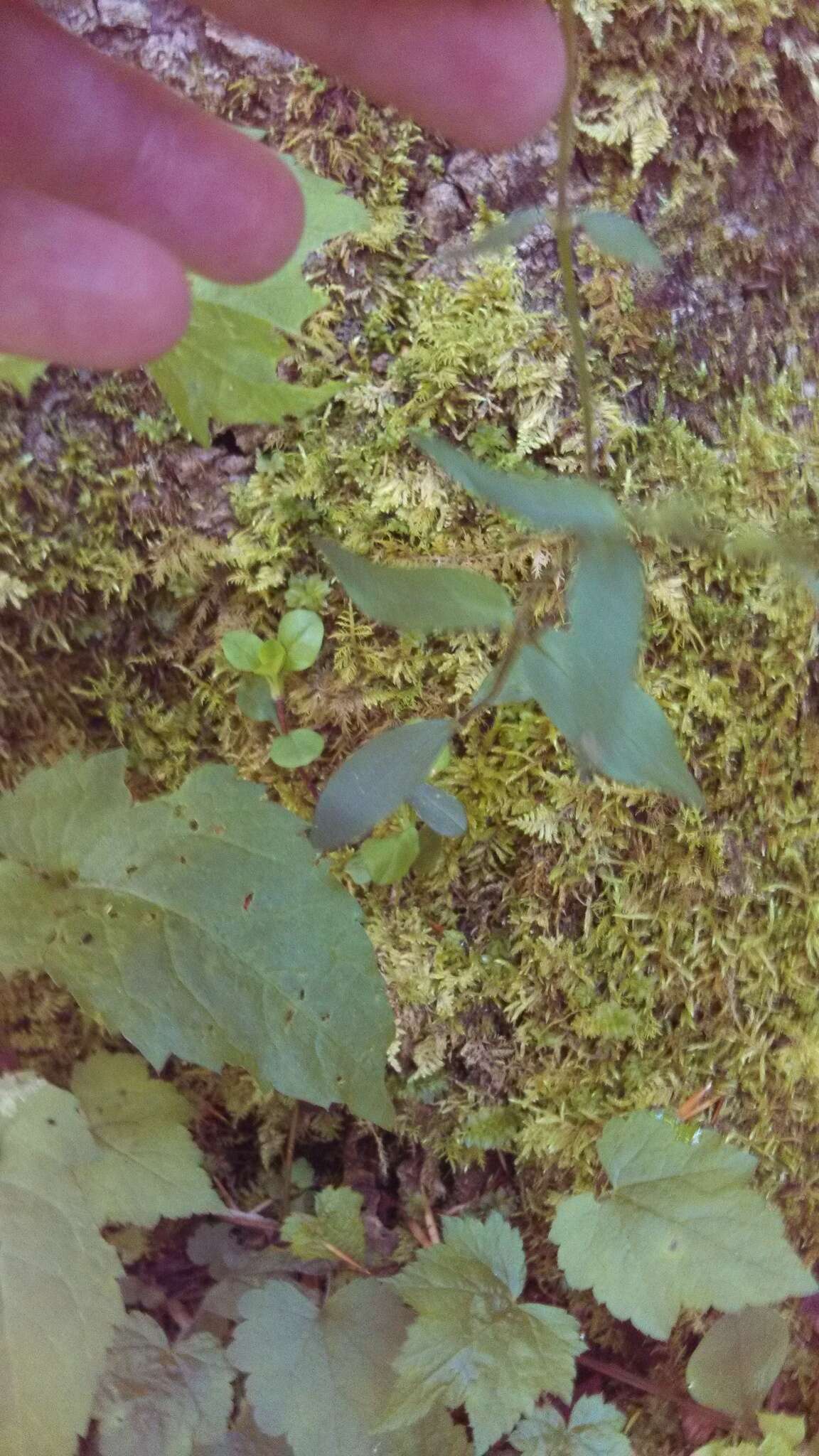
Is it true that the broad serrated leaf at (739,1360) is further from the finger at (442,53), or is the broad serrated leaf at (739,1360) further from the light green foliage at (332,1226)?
the finger at (442,53)

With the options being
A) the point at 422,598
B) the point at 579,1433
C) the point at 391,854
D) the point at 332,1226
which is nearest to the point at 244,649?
the point at 391,854

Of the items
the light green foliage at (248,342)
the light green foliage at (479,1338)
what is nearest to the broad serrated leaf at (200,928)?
the light green foliage at (479,1338)

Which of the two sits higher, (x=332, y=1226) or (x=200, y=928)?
(x=200, y=928)

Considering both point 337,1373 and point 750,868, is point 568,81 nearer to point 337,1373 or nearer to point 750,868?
point 750,868

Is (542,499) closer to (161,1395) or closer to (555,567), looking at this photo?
(555,567)

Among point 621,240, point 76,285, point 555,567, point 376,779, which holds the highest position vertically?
point 621,240
